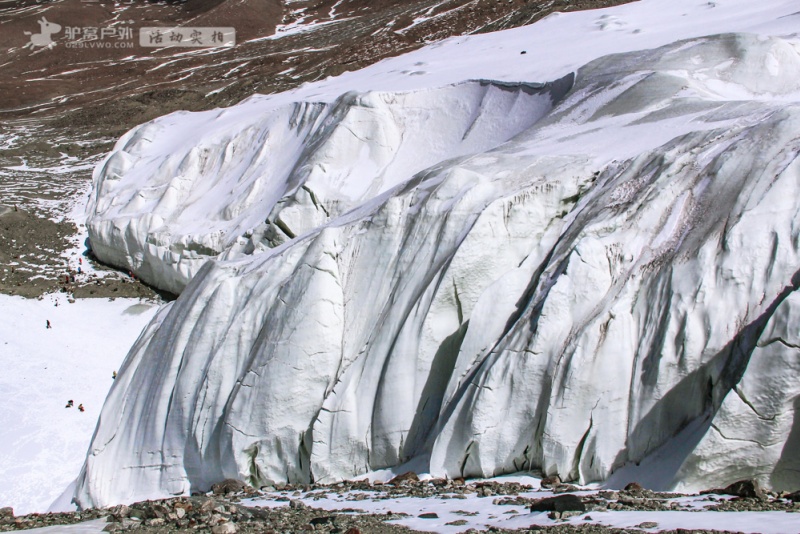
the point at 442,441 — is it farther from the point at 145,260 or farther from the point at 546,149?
the point at 145,260

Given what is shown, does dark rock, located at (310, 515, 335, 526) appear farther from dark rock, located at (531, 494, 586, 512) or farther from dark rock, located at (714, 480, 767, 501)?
dark rock, located at (714, 480, 767, 501)

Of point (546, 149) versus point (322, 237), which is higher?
point (546, 149)

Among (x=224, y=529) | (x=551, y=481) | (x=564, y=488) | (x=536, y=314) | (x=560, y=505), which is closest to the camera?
(x=224, y=529)

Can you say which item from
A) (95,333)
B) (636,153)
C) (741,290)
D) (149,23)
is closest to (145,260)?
(95,333)
